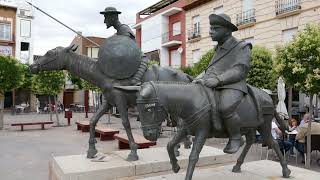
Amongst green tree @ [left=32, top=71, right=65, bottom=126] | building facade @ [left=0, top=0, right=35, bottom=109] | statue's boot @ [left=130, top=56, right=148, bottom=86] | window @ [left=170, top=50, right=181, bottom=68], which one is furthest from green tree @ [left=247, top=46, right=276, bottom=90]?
building facade @ [left=0, top=0, right=35, bottom=109]

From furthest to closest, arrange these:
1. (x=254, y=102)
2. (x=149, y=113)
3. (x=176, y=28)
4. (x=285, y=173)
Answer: (x=176, y=28) < (x=285, y=173) < (x=254, y=102) < (x=149, y=113)

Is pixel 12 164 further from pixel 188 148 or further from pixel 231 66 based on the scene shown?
pixel 231 66

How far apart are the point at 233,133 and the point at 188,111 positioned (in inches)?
28.6

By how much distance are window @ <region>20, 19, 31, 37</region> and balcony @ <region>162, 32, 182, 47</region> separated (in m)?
18.2

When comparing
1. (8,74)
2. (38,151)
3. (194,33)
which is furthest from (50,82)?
(194,33)

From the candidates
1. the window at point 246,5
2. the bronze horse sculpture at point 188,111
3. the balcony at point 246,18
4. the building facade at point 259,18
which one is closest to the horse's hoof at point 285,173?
the bronze horse sculpture at point 188,111

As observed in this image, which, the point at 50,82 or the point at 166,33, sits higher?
the point at 166,33

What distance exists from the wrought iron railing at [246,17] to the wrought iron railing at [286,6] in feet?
5.44

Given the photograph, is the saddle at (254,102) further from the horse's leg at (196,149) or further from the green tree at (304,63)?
the green tree at (304,63)

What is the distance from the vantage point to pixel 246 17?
2059 cm

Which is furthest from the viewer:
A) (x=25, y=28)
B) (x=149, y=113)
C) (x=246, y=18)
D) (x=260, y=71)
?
(x=25, y=28)

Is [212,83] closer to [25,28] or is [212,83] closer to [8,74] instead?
[8,74]

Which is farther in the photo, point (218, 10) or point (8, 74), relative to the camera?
point (218, 10)

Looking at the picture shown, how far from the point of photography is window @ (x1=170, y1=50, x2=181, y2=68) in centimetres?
2747
